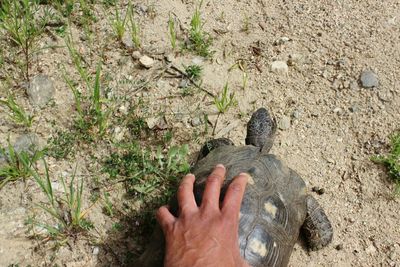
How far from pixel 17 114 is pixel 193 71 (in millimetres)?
1553

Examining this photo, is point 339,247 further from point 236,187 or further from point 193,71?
point 193,71

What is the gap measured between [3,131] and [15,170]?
48 cm

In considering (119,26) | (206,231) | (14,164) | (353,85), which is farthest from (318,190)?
(14,164)

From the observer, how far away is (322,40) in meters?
4.43

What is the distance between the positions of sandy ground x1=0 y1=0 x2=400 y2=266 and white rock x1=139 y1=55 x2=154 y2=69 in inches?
2.1

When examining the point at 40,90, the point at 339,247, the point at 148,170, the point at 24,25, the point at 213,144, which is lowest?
the point at 339,247

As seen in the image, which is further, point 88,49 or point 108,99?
point 88,49

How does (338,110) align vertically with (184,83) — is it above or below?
below

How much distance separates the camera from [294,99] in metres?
4.15

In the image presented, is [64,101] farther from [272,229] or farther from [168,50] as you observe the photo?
[272,229]

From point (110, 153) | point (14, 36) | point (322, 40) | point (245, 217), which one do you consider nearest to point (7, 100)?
point (14, 36)

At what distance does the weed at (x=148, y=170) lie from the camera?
11.7 feet

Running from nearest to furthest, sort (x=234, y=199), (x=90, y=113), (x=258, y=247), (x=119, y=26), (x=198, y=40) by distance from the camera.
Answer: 1. (x=234, y=199)
2. (x=258, y=247)
3. (x=90, y=113)
4. (x=119, y=26)
5. (x=198, y=40)

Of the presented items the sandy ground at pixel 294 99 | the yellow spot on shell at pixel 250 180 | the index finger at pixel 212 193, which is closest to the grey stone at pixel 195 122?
the sandy ground at pixel 294 99
